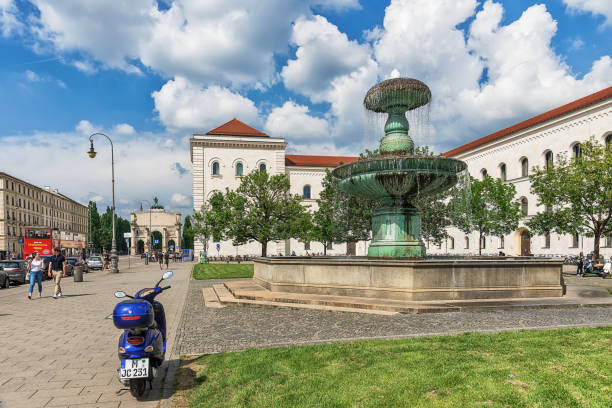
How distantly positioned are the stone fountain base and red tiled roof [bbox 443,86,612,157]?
32.9 meters

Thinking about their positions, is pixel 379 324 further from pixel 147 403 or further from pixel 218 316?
pixel 147 403

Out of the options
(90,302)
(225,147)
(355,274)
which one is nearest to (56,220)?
(225,147)

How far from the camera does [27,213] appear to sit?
8388 cm

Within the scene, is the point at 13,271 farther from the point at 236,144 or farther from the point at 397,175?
the point at 236,144

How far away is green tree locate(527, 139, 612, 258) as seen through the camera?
26.6 meters

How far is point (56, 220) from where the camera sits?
102m

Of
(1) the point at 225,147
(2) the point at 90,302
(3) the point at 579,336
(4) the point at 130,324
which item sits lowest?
(2) the point at 90,302

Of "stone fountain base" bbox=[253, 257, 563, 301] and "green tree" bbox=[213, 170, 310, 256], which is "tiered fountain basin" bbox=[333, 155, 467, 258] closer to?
"stone fountain base" bbox=[253, 257, 563, 301]

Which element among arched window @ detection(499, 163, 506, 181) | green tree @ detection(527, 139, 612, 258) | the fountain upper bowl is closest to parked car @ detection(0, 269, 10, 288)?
the fountain upper bowl

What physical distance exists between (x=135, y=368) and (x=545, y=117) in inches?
1930

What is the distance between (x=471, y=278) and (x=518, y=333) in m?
3.69

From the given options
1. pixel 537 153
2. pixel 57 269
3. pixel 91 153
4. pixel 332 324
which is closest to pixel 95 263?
pixel 91 153

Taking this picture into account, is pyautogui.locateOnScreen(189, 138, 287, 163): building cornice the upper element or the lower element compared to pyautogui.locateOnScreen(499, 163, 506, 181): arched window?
upper

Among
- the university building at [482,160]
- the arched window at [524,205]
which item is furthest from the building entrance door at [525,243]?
the arched window at [524,205]
